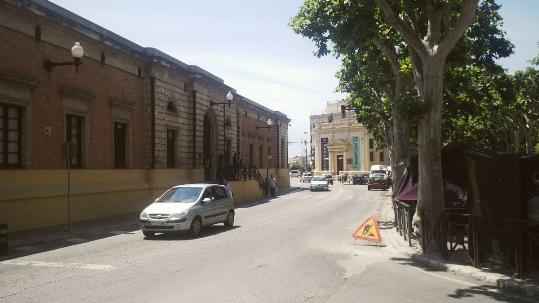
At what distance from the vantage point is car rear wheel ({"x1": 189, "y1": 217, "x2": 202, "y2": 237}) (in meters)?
13.6

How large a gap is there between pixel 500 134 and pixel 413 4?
34.1m

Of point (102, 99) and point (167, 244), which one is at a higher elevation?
point (102, 99)

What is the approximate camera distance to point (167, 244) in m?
12.3

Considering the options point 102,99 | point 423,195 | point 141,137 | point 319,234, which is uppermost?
point 102,99

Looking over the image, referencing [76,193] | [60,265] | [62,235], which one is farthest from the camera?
[76,193]

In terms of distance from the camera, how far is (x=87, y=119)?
18734mm

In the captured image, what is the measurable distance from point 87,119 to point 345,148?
68869mm

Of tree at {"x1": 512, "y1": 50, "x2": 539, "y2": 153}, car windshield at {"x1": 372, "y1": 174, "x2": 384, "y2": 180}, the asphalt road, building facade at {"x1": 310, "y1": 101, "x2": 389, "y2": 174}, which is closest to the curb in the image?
the asphalt road

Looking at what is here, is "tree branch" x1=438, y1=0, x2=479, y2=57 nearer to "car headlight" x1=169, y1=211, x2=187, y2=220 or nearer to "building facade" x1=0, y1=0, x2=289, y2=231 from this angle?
"car headlight" x1=169, y1=211, x2=187, y2=220

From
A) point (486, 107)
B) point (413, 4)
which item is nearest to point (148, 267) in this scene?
point (413, 4)

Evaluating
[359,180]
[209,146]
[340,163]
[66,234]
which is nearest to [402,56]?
[66,234]

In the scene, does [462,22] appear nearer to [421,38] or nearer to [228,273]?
[421,38]

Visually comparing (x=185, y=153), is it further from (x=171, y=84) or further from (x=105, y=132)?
(x=105, y=132)

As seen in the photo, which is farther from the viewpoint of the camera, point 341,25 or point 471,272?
point 341,25
